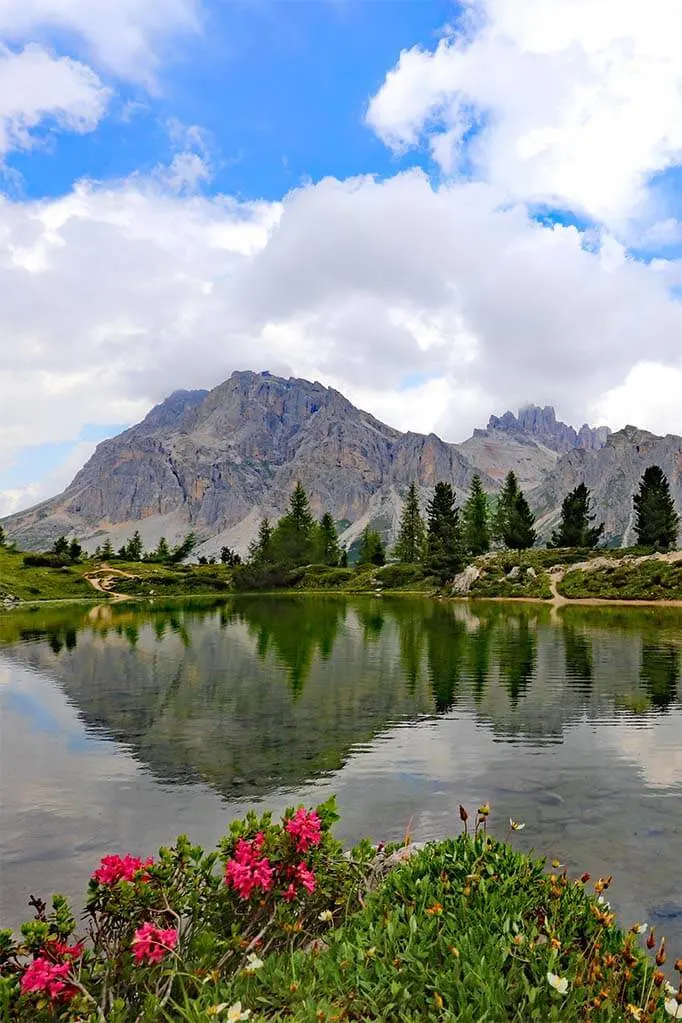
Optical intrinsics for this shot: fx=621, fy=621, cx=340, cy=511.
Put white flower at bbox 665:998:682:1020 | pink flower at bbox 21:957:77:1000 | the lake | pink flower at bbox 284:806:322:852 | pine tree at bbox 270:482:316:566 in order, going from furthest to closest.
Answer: pine tree at bbox 270:482:316:566, the lake, pink flower at bbox 284:806:322:852, pink flower at bbox 21:957:77:1000, white flower at bbox 665:998:682:1020

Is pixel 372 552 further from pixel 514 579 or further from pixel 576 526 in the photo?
pixel 514 579

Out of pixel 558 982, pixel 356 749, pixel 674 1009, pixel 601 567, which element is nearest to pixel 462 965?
pixel 558 982

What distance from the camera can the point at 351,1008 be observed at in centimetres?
450

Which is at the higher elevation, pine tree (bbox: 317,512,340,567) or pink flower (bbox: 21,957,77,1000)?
pine tree (bbox: 317,512,340,567)

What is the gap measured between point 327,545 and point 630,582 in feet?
271

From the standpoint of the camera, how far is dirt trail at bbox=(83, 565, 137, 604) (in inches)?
3739

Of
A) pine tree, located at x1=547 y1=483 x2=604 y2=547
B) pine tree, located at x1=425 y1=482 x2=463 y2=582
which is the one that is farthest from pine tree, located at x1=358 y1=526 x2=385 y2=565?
pine tree, located at x1=547 y1=483 x2=604 y2=547

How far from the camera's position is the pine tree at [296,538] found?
129500 millimetres

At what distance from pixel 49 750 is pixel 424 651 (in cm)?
1999

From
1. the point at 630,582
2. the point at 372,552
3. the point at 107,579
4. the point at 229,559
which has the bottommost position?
the point at 107,579

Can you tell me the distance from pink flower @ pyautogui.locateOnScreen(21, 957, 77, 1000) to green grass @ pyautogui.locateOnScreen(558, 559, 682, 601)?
62.6 m

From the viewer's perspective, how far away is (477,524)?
12425cm

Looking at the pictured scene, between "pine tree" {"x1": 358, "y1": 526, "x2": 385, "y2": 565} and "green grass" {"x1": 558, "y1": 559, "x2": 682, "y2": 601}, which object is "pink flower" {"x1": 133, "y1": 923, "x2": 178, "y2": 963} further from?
"pine tree" {"x1": 358, "y1": 526, "x2": 385, "y2": 565}

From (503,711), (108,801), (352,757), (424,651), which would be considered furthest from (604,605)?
(108,801)
